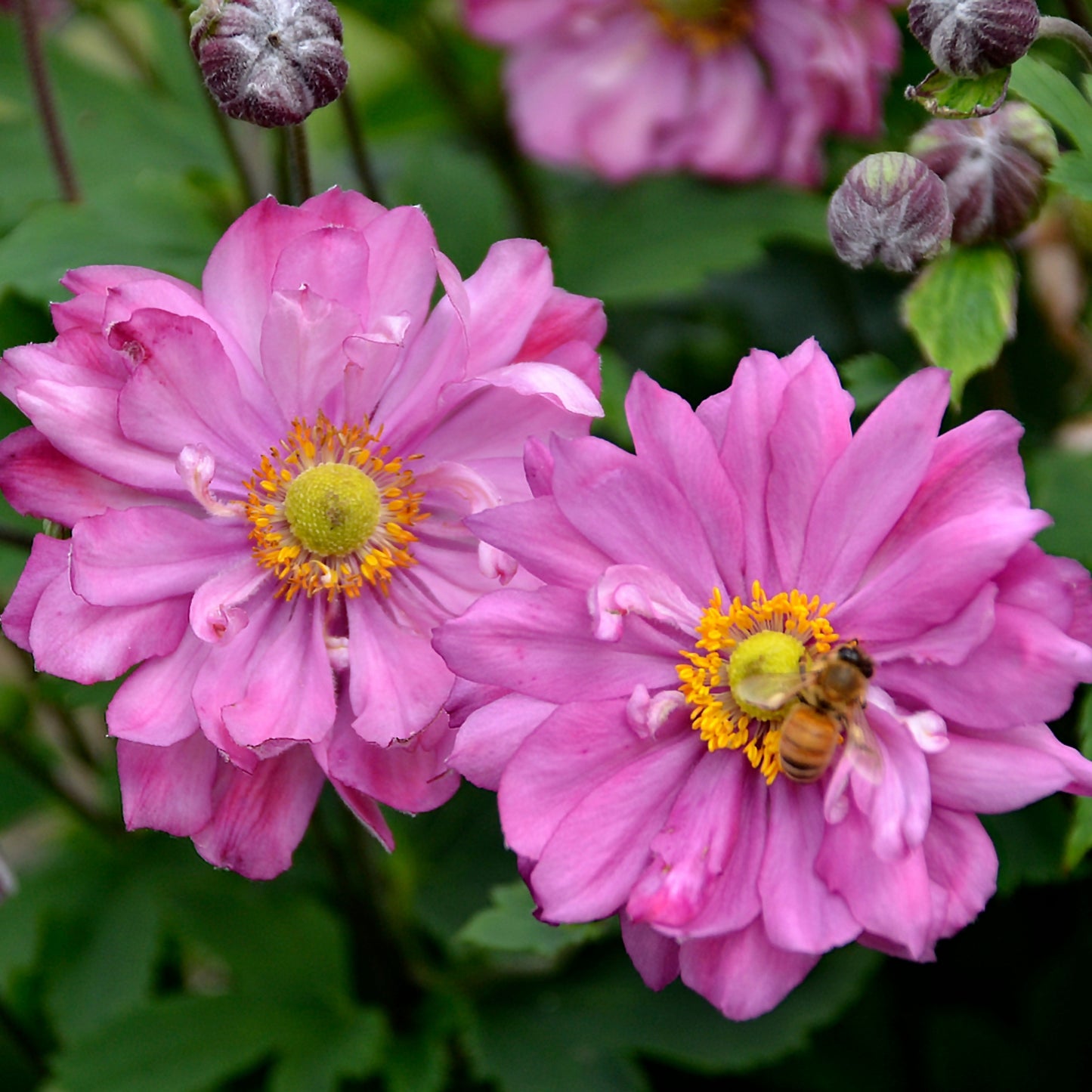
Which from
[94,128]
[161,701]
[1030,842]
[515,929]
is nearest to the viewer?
[161,701]

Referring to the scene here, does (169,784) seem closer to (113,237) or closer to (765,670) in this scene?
(765,670)

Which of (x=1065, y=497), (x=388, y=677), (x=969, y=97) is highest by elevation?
(x=969, y=97)

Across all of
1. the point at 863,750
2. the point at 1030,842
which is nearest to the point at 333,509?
the point at 863,750

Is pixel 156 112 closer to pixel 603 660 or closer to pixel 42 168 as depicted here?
pixel 42 168

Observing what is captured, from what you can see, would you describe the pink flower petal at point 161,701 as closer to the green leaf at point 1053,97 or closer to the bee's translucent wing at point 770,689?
the bee's translucent wing at point 770,689

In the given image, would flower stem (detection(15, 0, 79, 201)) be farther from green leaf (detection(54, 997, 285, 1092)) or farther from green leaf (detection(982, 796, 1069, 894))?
green leaf (detection(982, 796, 1069, 894))

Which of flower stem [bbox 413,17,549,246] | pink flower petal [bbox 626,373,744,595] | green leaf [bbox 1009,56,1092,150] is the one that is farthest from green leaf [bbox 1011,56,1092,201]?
flower stem [bbox 413,17,549,246]

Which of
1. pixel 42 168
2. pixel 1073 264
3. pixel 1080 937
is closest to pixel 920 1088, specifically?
pixel 1080 937
